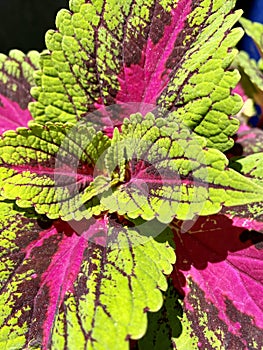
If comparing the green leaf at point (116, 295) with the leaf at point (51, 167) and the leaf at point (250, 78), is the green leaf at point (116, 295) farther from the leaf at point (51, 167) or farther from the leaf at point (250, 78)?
the leaf at point (250, 78)

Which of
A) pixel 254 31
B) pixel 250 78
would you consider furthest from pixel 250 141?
pixel 254 31

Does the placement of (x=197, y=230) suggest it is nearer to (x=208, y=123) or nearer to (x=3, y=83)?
(x=208, y=123)

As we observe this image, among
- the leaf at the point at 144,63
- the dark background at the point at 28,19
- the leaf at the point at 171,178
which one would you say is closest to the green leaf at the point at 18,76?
the leaf at the point at 144,63

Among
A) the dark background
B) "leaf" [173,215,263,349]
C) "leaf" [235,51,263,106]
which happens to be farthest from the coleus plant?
the dark background

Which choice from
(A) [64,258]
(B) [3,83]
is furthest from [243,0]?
(A) [64,258]

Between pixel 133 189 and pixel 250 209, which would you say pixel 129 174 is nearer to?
pixel 133 189

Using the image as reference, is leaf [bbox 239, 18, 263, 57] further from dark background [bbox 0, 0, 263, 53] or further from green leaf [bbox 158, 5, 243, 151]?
dark background [bbox 0, 0, 263, 53]

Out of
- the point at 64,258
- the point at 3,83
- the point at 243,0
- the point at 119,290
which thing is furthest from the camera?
the point at 243,0
